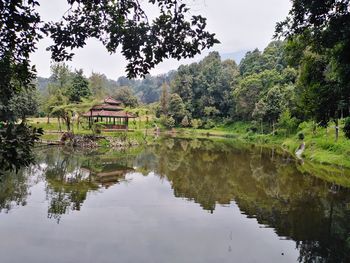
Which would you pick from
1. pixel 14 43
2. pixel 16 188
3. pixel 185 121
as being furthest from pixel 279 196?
pixel 185 121

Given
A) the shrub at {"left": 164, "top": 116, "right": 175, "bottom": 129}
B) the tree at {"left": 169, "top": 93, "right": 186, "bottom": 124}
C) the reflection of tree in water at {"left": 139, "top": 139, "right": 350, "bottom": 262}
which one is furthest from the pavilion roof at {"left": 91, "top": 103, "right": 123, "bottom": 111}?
the tree at {"left": 169, "top": 93, "right": 186, "bottom": 124}

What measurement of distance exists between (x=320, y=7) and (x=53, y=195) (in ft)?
44.9

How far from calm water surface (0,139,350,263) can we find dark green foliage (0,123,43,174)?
19.0 ft

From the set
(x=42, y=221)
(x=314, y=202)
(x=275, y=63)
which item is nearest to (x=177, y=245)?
(x=42, y=221)

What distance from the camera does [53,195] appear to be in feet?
53.4

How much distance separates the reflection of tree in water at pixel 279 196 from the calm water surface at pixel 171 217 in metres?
0.04

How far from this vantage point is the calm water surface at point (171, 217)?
9859 mm

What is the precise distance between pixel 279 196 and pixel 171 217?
6479 millimetres

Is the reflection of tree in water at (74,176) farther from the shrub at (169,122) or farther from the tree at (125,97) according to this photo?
the tree at (125,97)

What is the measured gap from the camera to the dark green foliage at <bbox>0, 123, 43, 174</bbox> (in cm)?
419

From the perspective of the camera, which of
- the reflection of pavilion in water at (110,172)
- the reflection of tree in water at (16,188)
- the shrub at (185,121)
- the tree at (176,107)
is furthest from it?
the tree at (176,107)

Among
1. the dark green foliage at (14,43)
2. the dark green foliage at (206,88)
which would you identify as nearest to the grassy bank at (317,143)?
the dark green foliage at (206,88)

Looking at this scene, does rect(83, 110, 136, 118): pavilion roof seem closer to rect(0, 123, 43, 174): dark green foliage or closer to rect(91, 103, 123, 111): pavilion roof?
rect(91, 103, 123, 111): pavilion roof

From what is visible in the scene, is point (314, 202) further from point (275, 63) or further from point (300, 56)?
point (275, 63)
